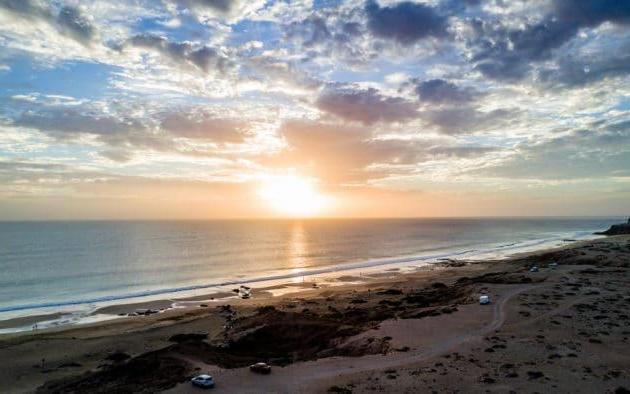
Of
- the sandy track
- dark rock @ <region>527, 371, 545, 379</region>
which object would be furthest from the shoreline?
dark rock @ <region>527, 371, 545, 379</region>

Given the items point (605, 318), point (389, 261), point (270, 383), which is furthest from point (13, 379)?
point (389, 261)

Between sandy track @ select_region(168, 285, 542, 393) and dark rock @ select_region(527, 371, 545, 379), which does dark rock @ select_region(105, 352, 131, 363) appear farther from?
dark rock @ select_region(527, 371, 545, 379)

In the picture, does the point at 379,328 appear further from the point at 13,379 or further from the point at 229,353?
the point at 13,379

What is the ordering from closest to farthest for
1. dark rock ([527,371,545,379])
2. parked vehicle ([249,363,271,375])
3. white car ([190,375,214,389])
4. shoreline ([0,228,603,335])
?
dark rock ([527,371,545,379]), white car ([190,375,214,389]), parked vehicle ([249,363,271,375]), shoreline ([0,228,603,335])

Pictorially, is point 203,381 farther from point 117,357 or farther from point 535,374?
point 535,374

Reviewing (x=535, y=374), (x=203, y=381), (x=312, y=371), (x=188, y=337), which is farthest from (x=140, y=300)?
(x=535, y=374)

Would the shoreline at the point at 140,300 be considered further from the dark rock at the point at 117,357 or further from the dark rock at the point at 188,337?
the dark rock at the point at 117,357
